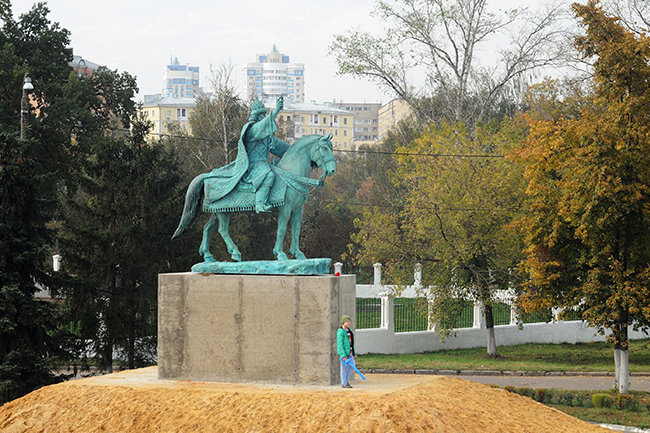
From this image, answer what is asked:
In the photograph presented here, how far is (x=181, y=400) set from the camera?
13.7m

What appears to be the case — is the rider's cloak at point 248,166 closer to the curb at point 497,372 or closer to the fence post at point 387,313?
the curb at point 497,372

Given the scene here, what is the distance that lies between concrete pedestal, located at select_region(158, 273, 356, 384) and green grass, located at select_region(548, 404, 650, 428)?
5.27 m

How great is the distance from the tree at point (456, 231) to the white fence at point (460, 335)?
2.48 feet

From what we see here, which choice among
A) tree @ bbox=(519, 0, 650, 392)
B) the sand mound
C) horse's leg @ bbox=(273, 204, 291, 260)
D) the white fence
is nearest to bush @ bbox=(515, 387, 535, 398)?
tree @ bbox=(519, 0, 650, 392)

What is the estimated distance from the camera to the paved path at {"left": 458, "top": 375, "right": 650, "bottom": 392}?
22.1 m

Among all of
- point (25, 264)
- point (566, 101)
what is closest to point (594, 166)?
point (25, 264)

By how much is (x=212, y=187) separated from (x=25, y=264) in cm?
427

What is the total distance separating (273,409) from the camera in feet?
42.8

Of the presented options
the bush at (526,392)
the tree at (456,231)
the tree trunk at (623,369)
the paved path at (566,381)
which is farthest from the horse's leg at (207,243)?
the tree at (456,231)

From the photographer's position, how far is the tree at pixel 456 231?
27828 mm

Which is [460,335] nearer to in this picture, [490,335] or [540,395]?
[490,335]

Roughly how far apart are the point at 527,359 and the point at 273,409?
1648 centimetres

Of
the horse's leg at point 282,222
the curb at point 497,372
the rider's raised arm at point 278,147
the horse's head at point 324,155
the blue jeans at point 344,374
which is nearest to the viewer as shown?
the blue jeans at point 344,374

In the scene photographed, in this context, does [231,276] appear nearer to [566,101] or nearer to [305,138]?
[305,138]
